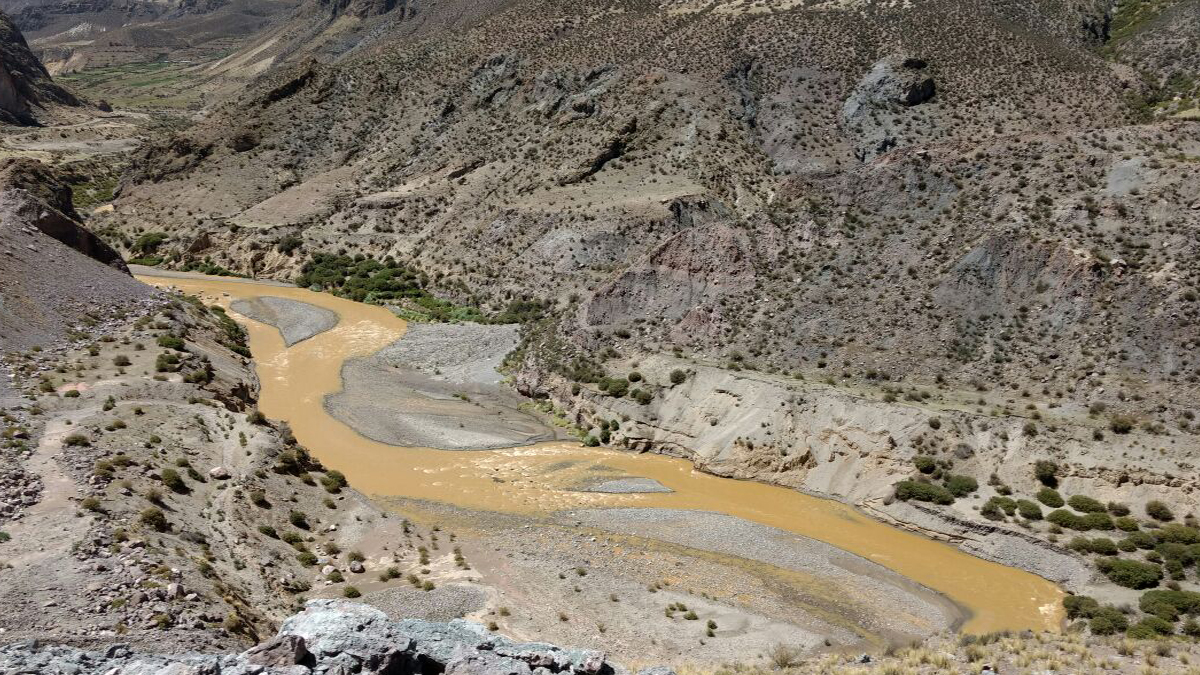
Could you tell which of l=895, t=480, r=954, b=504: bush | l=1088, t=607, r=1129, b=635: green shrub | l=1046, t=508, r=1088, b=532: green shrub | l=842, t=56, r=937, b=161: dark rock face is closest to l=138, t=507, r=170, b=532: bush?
l=895, t=480, r=954, b=504: bush

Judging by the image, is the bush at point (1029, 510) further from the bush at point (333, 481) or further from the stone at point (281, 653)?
the bush at point (333, 481)

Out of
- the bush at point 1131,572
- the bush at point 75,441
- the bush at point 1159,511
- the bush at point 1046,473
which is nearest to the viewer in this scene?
the bush at point 1131,572

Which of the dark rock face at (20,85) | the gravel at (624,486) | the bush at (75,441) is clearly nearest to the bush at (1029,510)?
the gravel at (624,486)

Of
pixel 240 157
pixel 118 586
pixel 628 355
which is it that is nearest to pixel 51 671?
pixel 118 586

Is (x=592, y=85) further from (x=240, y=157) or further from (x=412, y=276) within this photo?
(x=240, y=157)

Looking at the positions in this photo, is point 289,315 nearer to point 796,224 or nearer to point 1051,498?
point 796,224

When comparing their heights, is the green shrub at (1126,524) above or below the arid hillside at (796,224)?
below
